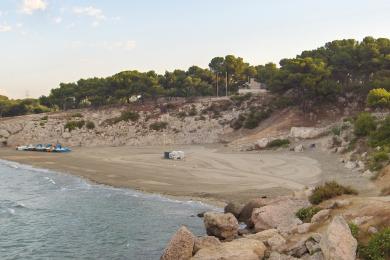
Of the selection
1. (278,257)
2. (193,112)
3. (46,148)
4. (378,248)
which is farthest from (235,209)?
(193,112)

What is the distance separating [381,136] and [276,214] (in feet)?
86.8

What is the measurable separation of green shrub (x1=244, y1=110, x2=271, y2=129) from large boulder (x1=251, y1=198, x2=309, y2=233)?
59287 mm

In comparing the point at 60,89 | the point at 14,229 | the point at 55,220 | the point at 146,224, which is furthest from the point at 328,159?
the point at 60,89

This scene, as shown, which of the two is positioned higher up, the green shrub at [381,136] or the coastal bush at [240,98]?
the coastal bush at [240,98]

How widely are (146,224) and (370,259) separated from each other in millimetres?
18464

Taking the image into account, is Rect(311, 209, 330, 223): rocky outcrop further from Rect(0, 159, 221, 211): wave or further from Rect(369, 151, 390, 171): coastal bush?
Rect(369, 151, 390, 171): coastal bush

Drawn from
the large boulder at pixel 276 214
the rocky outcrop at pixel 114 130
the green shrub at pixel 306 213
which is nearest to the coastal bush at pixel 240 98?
the rocky outcrop at pixel 114 130

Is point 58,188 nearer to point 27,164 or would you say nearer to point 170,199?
point 170,199

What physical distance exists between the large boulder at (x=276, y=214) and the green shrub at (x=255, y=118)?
59287mm

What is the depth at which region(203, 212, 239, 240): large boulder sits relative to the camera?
91.1 feet

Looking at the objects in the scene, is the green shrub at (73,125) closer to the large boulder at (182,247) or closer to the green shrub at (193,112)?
the green shrub at (193,112)

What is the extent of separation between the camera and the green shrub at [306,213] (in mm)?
26377

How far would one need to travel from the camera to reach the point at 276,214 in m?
28.9

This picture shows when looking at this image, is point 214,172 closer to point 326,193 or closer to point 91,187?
point 91,187
